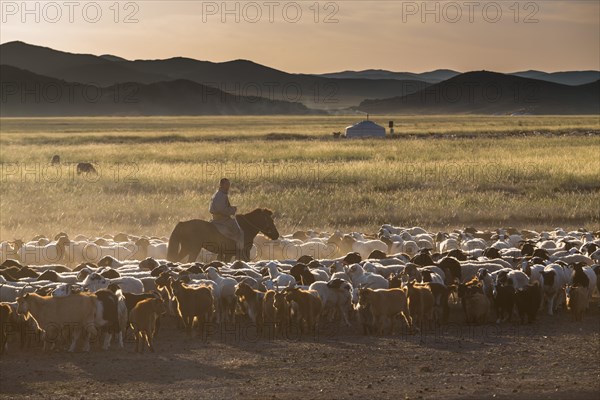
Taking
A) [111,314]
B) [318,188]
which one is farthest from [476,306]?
[318,188]

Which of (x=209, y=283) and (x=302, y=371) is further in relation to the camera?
(x=209, y=283)

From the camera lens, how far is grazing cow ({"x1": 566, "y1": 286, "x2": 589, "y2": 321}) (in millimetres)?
15394

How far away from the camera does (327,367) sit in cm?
1270

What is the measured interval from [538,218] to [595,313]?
12395 mm

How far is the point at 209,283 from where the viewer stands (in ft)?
48.0

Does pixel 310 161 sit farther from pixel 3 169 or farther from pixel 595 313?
pixel 595 313

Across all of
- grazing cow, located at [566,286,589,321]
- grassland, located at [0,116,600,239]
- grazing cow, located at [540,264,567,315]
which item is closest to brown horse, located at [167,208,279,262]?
grazing cow, located at [540,264,567,315]

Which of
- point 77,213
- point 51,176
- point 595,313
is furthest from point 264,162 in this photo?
point 595,313

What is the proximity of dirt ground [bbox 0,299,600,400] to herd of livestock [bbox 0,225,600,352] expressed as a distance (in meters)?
0.32

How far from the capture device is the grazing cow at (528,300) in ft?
49.3

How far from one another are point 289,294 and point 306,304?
0.97ft

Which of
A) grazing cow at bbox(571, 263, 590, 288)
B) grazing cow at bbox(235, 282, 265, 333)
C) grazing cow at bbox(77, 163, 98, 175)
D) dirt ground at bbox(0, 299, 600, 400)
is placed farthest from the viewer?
grazing cow at bbox(77, 163, 98, 175)

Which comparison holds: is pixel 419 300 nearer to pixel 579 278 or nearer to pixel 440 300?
pixel 440 300

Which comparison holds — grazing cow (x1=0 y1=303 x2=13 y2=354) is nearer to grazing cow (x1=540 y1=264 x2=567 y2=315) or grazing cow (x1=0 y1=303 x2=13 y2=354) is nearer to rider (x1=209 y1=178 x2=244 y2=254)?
rider (x1=209 y1=178 x2=244 y2=254)
